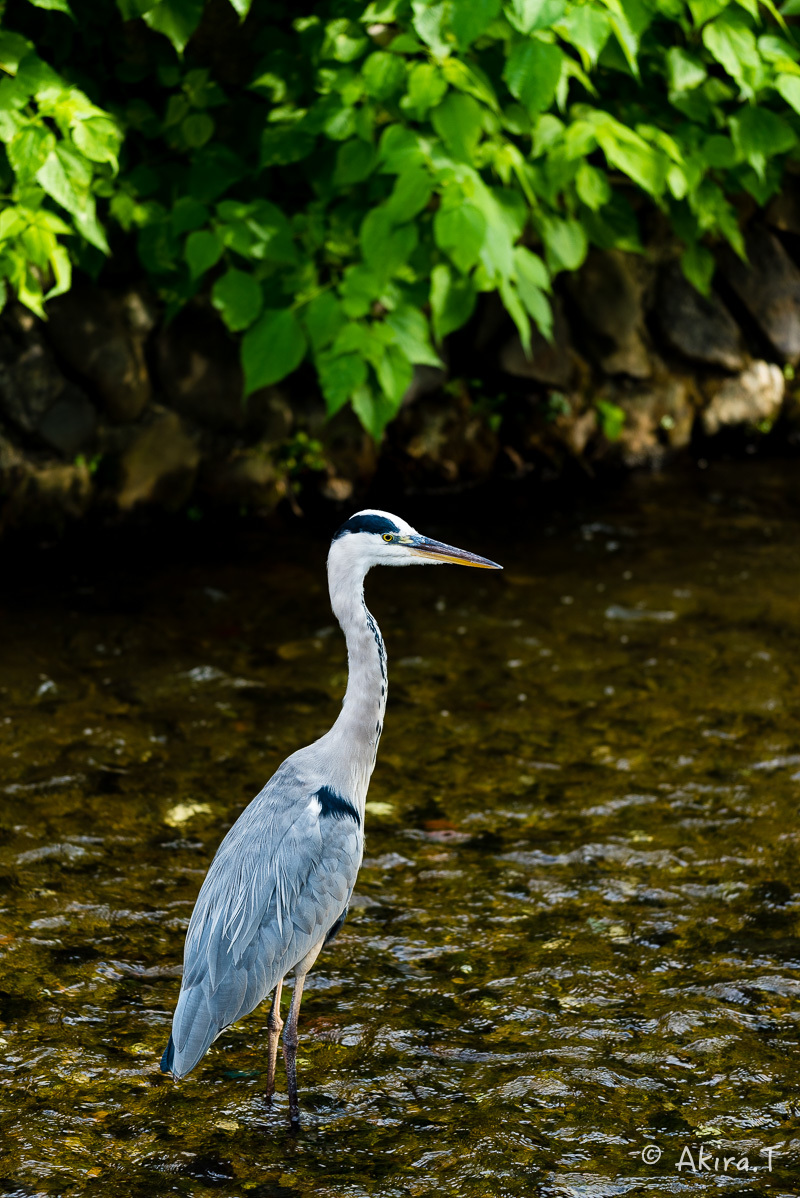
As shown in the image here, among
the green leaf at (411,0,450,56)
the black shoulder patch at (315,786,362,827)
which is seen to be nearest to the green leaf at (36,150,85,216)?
the green leaf at (411,0,450,56)

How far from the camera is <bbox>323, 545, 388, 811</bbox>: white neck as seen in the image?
319 centimetres

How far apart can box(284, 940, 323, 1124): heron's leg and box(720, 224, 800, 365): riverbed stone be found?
5.90 meters

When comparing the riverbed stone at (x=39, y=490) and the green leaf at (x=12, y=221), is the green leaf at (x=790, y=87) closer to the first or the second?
the green leaf at (x=12, y=221)

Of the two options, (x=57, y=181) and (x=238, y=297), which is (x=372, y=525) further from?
(x=238, y=297)

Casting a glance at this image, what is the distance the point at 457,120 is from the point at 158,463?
A: 2290 mm

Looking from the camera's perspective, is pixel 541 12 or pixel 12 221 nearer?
pixel 541 12

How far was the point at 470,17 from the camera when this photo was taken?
4535 millimetres

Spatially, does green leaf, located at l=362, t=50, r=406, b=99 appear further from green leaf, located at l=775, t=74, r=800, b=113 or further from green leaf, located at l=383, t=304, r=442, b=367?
green leaf, located at l=775, t=74, r=800, b=113

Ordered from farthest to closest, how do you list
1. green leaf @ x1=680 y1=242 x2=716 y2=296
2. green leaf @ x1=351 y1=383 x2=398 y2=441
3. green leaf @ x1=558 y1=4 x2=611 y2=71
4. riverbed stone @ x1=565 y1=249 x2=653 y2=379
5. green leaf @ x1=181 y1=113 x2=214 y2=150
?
riverbed stone @ x1=565 y1=249 x2=653 y2=379 → green leaf @ x1=680 y1=242 x2=716 y2=296 → green leaf @ x1=181 y1=113 x2=214 y2=150 → green leaf @ x1=351 y1=383 x2=398 y2=441 → green leaf @ x1=558 y1=4 x2=611 y2=71

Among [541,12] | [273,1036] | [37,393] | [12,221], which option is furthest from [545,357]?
[273,1036]

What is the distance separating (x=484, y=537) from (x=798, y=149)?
8.67ft

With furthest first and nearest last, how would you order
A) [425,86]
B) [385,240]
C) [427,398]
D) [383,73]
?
[427,398]
[385,240]
[383,73]
[425,86]

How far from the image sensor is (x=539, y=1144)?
288 cm

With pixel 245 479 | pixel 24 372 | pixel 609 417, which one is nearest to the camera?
pixel 24 372
